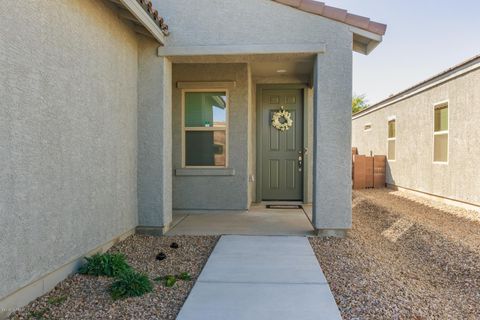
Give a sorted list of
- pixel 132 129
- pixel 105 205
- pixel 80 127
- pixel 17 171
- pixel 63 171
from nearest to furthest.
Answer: pixel 17 171 < pixel 63 171 < pixel 80 127 < pixel 105 205 < pixel 132 129

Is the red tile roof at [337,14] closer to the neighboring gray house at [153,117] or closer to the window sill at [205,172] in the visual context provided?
the neighboring gray house at [153,117]

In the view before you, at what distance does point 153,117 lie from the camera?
5.80 metres

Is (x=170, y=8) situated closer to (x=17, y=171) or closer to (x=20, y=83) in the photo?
(x=20, y=83)

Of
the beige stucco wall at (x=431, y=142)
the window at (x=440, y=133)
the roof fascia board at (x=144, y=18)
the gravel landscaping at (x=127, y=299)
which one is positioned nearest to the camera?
the gravel landscaping at (x=127, y=299)

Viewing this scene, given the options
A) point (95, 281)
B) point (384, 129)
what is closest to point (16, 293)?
point (95, 281)

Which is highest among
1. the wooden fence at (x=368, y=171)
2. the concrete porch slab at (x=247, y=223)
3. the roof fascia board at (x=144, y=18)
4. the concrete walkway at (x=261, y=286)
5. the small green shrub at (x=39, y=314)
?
the roof fascia board at (x=144, y=18)

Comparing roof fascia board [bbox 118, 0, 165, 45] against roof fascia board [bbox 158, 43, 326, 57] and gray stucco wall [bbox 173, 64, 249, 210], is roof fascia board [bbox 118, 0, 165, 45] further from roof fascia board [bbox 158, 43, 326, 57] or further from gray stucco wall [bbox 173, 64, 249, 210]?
gray stucco wall [bbox 173, 64, 249, 210]

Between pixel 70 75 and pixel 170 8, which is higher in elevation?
pixel 170 8

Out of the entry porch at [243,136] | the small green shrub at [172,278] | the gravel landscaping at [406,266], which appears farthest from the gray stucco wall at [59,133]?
the gravel landscaping at [406,266]

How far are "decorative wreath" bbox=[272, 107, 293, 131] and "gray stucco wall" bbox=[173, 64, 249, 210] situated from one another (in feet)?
5.29

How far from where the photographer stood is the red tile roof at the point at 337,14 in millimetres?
5438

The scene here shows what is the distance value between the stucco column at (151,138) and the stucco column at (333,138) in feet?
7.66

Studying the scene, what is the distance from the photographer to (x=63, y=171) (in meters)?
3.72

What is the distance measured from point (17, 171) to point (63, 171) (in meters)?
0.71
